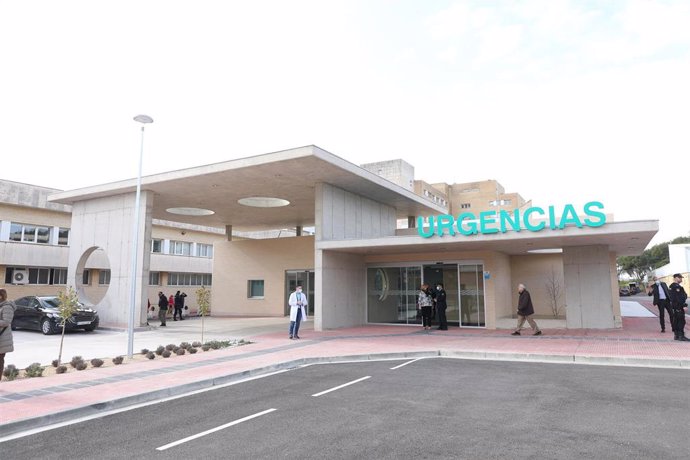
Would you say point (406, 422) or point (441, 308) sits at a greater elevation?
point (441, 308)

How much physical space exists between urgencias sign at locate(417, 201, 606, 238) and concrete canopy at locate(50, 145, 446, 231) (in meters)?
4.22

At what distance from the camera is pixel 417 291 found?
21172 millimetres

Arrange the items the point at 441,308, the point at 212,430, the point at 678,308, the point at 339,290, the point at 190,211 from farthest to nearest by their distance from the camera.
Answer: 1. the point at 190,211
2. the point at 339,290
3. the point at 441,308
4. the point at 678,308
5. the point at 212,430

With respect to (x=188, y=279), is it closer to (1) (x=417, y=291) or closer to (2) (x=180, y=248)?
(2) (x=180, y=248)

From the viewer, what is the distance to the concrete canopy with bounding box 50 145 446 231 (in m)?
17.3

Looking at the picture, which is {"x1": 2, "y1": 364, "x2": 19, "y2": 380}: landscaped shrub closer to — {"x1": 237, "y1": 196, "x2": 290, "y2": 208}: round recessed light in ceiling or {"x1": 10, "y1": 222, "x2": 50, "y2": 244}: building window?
{"x1": 237, "y1": 196, "x2": 290, "y2": 208}: round recessed light in ceiling

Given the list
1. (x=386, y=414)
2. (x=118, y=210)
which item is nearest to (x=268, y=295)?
(x=118, y=210)

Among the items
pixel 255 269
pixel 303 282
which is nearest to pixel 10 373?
pixel 303 282

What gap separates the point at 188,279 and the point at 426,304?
28344 millimetres

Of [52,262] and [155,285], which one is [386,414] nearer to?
[52,262]

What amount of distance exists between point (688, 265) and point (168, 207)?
62.9 metres

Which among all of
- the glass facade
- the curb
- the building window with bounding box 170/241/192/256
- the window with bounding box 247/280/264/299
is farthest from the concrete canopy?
the building window with bounding box 170/241/192/256

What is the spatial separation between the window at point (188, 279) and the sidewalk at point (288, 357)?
79.3 feet

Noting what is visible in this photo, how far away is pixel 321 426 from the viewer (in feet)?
19.9
